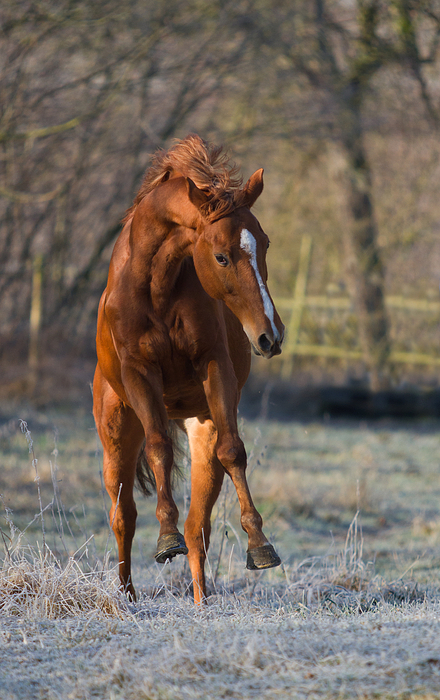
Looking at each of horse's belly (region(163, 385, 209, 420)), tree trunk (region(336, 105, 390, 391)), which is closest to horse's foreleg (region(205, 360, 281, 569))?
horse's belly (region(163, 385, 209, 420))

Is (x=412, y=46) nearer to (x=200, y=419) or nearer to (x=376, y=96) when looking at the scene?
(x=376, y=96)

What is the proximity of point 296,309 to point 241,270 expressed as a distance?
12191 mm

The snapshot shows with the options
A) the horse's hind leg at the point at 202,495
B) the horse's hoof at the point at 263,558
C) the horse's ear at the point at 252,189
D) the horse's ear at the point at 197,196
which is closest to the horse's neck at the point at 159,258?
the horse's ear at the point at 197,196

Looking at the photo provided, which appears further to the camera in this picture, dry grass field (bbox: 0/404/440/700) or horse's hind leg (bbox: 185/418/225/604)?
horse's hind leg (bbox: 185/418/225/604)

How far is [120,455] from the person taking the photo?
379 centimetres

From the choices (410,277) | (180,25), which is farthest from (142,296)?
(410,277)

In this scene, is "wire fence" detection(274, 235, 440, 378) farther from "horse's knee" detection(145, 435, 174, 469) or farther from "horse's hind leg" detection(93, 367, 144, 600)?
"horse's knee" detection(145, 435, 174, 469)

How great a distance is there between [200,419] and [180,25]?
7604mm

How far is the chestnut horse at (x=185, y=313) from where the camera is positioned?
2.83 m

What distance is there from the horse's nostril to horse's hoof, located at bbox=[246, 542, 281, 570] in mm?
728

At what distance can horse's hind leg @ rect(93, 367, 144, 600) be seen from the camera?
3.72 metres

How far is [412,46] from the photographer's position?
1231 centimetres

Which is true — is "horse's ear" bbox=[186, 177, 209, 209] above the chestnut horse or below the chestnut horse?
above

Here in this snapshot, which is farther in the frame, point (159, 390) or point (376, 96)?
point (376, 96)
